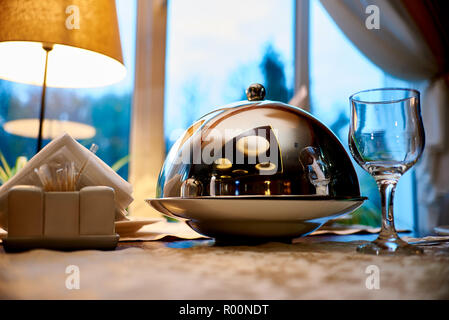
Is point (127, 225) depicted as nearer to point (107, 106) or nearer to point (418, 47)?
point (107, 106)

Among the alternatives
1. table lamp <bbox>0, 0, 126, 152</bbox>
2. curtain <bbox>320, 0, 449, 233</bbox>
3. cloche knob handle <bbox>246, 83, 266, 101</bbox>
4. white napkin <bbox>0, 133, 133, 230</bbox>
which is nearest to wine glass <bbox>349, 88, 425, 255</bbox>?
cloche knob handle <bbox>246, 83, 266, 101</bbox>

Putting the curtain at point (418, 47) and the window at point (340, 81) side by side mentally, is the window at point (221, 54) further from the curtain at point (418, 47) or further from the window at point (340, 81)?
the curtain at point (418, 47)

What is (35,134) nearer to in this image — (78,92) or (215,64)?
(78,92)

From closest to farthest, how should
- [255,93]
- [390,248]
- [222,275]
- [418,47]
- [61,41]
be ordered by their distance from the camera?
1. [222,275]
2. [390,248]
3. [255,93]
4. [61,41]
5. [418,47]

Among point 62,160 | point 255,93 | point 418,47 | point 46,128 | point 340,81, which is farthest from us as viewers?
point 340,81

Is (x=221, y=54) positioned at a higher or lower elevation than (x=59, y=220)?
higher

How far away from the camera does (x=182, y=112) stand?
2.00m

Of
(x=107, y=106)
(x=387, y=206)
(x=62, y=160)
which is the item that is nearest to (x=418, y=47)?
(x=107, y=106)

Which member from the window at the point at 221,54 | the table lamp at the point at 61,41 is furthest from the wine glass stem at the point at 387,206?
the window at the point at 221,54

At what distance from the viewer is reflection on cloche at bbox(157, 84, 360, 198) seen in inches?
19.7

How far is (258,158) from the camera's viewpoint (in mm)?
511

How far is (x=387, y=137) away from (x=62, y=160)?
41 centimetres

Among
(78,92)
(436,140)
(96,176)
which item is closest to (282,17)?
(436,140)

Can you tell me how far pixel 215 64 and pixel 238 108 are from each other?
1577mm
